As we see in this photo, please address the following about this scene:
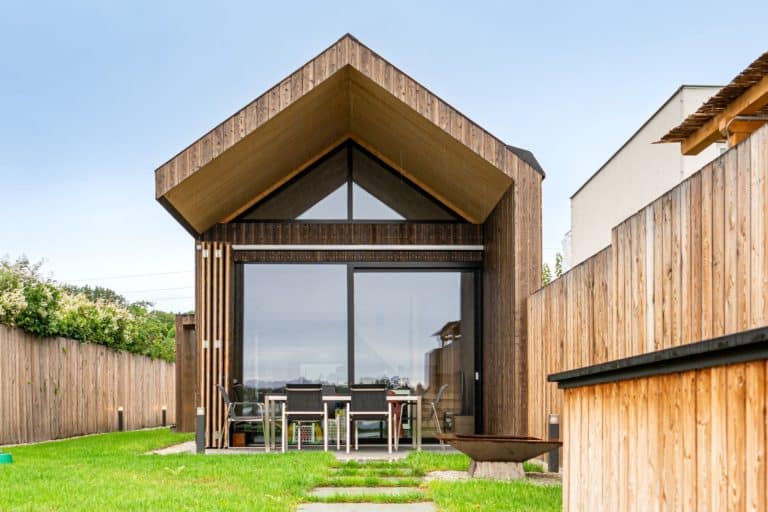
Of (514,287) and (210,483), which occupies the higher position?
(514,287)

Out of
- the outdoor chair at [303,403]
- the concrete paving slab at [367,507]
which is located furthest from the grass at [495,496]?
the outdoor chair at [303,403]

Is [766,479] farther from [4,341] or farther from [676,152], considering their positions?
[676,152]

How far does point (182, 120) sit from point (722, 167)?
22171 millimetres

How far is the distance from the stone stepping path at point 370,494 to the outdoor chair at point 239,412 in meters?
3.18

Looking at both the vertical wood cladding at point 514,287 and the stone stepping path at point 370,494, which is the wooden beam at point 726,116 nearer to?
the stone stepping path at point 370,494

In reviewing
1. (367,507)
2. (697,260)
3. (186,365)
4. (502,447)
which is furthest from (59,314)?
(697,260)

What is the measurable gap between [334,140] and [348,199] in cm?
77

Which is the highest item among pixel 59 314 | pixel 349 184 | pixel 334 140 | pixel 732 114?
pixel 334 140

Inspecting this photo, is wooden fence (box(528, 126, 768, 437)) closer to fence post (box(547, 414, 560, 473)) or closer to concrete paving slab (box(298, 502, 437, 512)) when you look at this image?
concrete paving slab (box(298, 502, 437, 512))

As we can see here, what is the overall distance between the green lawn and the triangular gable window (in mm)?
3385

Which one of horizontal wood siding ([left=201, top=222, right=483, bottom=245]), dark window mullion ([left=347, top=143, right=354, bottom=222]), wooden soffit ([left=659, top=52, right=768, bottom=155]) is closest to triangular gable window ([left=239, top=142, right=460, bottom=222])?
dark window mullion ([left=347, top=143, right=354, bottom=222])

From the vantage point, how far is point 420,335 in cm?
1273

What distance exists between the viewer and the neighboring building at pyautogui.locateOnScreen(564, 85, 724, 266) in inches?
568

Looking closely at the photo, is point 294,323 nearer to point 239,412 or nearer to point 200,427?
point 239,412
